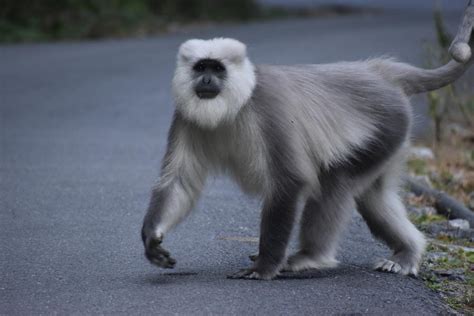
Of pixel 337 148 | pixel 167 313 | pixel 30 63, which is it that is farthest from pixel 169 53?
pixel 167 313

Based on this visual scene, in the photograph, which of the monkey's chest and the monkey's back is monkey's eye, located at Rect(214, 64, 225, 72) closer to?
the monkey's back

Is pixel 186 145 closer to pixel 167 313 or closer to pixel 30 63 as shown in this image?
pixel 167 313

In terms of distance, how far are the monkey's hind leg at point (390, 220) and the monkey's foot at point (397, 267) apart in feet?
0.25

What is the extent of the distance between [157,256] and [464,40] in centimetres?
258

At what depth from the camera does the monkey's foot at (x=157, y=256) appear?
6238 millimetres

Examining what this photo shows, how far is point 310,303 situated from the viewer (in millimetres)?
5820

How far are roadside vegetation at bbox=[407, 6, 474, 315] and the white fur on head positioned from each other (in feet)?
5.95

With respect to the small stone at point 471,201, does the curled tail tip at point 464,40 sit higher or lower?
higher

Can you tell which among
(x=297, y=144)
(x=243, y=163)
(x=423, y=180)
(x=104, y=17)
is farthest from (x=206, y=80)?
(x=104, y=17)

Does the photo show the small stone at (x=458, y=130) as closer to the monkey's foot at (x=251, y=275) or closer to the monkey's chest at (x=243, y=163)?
the monkey's chest at (x=243, y=163)

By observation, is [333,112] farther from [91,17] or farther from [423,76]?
[91,17]

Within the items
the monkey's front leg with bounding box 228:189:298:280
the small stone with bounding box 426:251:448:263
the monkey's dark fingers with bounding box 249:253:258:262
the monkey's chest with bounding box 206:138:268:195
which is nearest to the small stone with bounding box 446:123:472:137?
the small stone with bounding box 426:251:448:263

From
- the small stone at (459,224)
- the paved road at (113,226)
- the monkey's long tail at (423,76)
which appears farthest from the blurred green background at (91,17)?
the monkey's long tail at (423,76)

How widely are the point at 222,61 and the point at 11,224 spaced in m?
2.64
